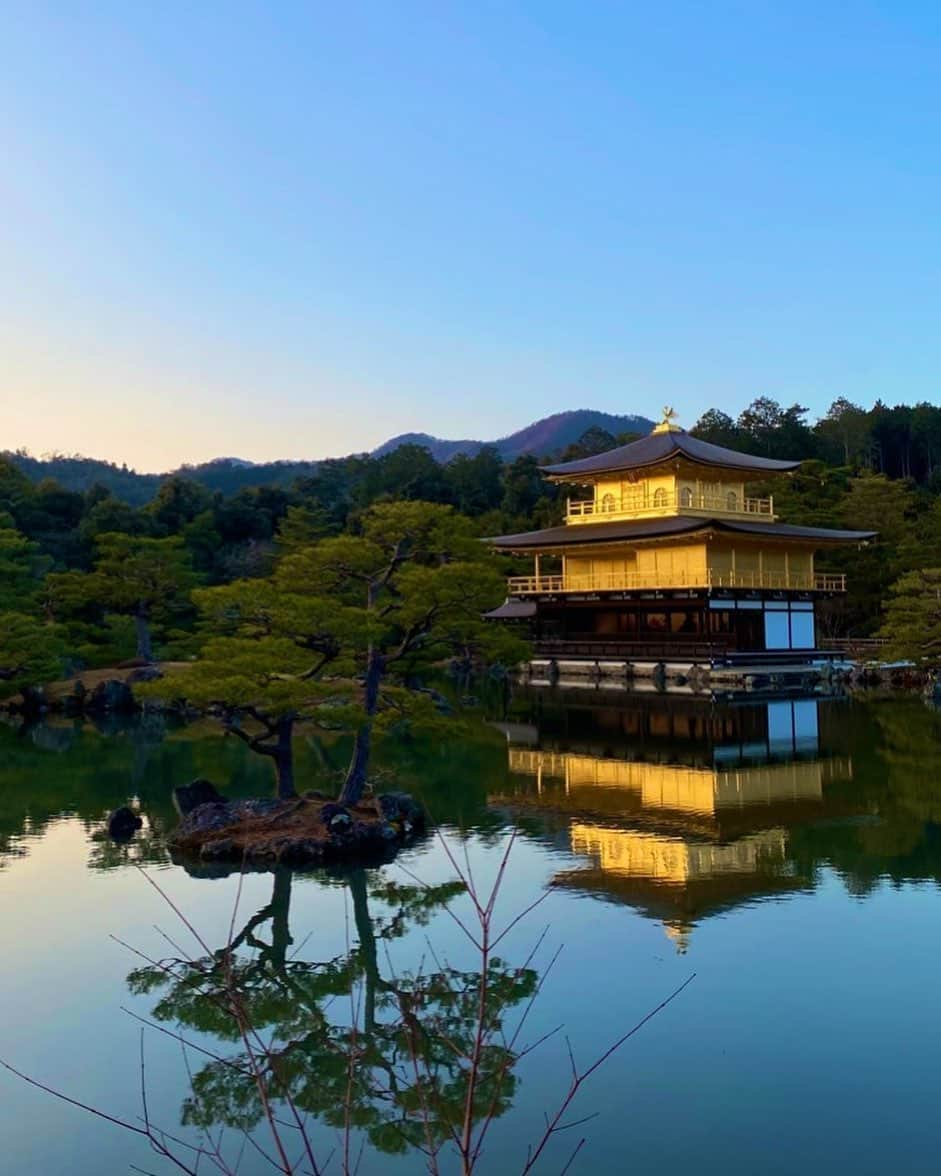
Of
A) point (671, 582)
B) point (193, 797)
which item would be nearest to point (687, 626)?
point (671, 582)

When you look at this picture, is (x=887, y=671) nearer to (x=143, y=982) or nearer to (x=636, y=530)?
(x=636, y=530)

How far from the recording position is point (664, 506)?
1439 inches

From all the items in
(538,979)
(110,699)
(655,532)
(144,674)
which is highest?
(655,532)

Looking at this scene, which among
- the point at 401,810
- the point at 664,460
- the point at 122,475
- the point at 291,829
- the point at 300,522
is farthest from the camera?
the point at 122,475

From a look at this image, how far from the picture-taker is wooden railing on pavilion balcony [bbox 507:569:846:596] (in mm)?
32219

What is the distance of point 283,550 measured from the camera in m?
45.5

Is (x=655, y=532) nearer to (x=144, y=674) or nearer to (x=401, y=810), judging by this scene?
(x=144, y=674)

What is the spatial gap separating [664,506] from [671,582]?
15.5ft

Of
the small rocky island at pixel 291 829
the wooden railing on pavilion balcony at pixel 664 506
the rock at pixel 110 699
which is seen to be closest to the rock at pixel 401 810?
the small rocky island at pixel 291 829

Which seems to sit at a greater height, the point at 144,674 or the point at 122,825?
the point at 144,674

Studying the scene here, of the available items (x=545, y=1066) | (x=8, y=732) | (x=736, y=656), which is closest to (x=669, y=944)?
(x=545, y=1066)

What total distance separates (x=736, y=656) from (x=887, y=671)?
5187mm

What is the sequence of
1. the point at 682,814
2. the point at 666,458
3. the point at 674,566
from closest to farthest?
the point at 682,814 → the point at 674,566 → the point at 666,458

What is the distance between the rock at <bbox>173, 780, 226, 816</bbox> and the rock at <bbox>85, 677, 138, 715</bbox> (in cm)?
1601
